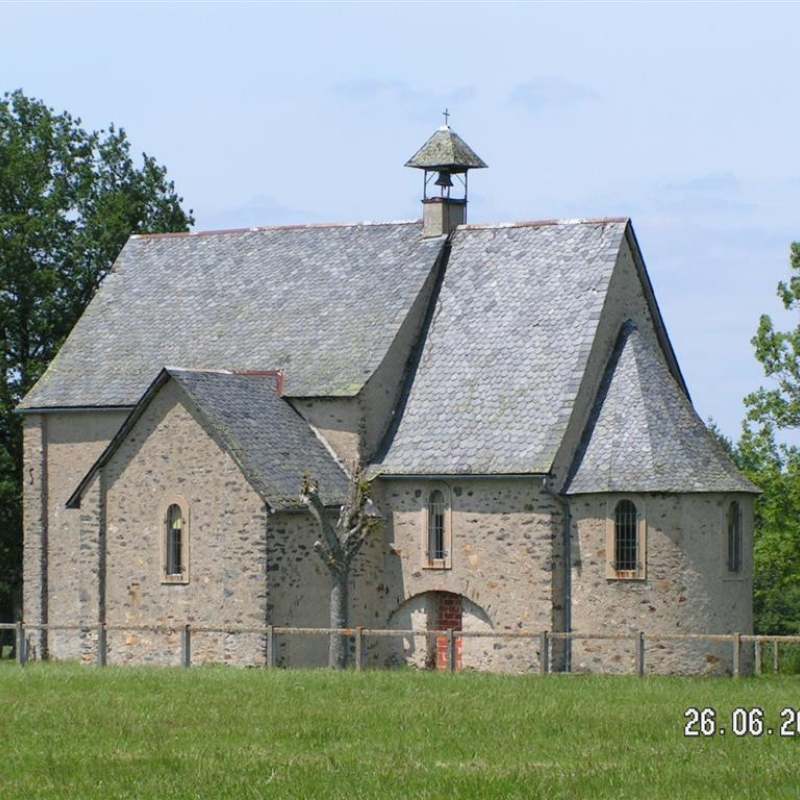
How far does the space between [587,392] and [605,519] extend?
9.90ft

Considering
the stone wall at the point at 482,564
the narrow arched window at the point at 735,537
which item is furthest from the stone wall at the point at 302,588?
the narrow arched window at the point at 735,537

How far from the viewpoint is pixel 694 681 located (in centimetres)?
3550

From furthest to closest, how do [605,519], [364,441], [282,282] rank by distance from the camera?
[282,282] < [364,441] < [605,519]

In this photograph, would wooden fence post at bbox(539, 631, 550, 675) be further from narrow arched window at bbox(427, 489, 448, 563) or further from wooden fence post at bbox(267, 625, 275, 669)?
narrow arched window at bbox(427, 489, 448, 563)

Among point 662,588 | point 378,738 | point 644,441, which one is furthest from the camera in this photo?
point 644,441

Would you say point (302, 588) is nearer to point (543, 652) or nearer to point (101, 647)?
point (101, 647)

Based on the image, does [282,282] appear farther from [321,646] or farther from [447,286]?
[321,646]

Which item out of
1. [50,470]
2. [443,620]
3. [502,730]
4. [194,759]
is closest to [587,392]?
[443,620]

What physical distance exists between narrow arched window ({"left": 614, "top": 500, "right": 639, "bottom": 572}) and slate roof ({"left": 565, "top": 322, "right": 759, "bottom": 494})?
1.95 feet

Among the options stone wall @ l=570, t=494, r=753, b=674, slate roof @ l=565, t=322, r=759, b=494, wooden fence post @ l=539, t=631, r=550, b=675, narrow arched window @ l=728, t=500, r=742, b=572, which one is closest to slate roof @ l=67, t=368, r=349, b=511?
stone wall @ l=570, t=494, r=753, b=674

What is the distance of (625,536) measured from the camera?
41344mm

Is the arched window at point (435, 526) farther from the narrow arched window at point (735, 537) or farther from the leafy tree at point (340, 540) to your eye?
the narrow arched window at point (735, 537)

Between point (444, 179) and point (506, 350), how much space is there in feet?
17.5

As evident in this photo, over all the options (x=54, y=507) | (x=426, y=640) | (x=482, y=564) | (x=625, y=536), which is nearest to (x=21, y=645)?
(x=54, y=507)
